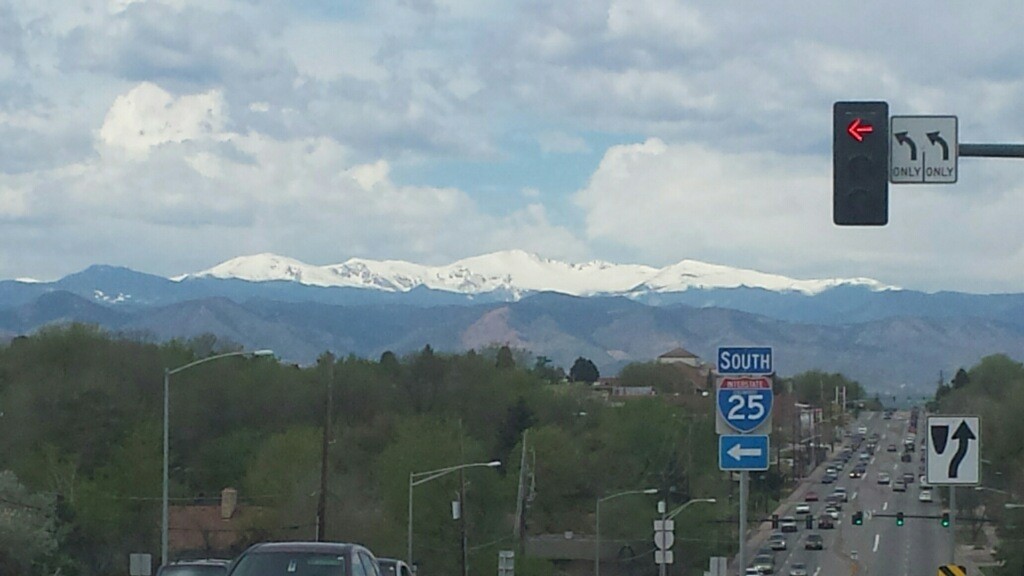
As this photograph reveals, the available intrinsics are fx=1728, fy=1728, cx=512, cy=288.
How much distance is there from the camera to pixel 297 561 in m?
18.1

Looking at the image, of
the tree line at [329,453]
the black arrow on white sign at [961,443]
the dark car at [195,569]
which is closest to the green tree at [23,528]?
the tree line at [329,453]

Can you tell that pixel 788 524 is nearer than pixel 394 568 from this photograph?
No

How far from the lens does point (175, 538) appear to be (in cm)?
7088

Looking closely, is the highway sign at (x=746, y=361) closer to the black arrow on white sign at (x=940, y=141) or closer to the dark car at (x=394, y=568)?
the black arrow on white sign at (x=940, y=141)

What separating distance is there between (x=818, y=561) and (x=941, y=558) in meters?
5.49

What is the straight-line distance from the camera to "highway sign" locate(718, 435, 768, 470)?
20484mm

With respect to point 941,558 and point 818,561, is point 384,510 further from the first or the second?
point 941,558

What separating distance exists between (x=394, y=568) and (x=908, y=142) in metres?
12.0

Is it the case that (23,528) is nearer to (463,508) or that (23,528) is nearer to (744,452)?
(463,508)

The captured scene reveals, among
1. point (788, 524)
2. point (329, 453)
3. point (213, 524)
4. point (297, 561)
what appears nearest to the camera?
point (297, 561)

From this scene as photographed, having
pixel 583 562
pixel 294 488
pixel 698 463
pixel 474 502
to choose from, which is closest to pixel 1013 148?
pixel 294 488

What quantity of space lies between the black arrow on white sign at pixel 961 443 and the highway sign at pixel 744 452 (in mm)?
7571

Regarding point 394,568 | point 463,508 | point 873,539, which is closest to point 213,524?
point 463,508

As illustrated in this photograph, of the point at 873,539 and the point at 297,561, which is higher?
the point at 297,561
